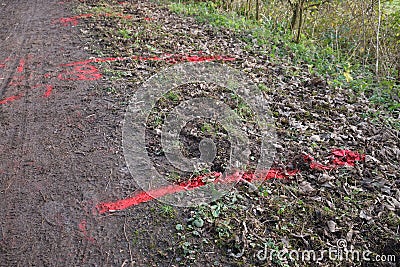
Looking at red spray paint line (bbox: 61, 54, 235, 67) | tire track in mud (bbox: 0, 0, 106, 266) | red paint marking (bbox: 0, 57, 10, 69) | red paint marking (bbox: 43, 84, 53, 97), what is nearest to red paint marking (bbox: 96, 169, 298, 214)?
tire track in mud (bbox: 0, 0, 106, 266)

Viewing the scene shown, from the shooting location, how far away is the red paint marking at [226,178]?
311 cm

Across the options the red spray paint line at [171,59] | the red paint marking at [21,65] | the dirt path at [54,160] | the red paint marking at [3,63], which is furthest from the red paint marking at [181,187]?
the red paint marking at [3,63]

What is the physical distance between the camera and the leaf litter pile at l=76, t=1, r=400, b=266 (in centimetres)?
290

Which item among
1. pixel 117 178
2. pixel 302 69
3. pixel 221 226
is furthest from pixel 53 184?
pixel 302 69

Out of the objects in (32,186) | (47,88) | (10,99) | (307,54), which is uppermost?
(307,54)

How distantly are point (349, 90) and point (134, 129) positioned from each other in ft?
10.7

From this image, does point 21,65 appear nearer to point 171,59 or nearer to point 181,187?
point 171,59

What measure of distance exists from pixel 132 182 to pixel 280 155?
1.56m

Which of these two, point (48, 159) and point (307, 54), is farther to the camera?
point (307, 54)

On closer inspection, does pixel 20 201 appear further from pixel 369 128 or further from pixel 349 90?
pixel 349 90

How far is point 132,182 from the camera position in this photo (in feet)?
11.0

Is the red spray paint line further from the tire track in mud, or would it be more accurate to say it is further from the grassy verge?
the grassy verge

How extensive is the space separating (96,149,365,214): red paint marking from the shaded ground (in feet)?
0.28

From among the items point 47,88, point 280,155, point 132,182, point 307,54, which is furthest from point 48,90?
point 307,54
